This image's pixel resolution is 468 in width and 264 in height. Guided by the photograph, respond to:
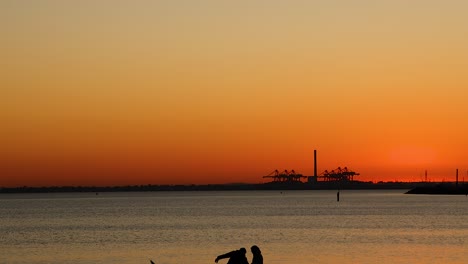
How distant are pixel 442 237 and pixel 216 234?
19.8 m

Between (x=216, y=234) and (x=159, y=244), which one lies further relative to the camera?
(x=216, y=234)

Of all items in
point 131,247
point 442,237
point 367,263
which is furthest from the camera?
point 442,237

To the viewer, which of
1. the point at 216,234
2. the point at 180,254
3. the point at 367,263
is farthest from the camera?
the point at 216,234

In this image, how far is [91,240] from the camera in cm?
8344

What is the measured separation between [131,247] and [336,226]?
33.8 metres

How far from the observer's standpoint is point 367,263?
5884 centimetres

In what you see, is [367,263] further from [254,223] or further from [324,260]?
[254,223]

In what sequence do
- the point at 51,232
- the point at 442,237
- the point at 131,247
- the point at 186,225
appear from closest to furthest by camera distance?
the point at 131,247 → the point at 442,237 → the point at 51,232 → the point at 186,225

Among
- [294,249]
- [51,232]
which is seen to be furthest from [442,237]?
[51,232]

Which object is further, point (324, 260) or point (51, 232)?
point (51, 232)

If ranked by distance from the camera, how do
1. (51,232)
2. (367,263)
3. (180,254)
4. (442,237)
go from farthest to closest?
(51,232) < (442,237) < (180,254) < (367,263)

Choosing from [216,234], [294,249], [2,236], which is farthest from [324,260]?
[2,236]

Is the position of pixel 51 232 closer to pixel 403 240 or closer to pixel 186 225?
pixel 186 225

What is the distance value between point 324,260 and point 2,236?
1602 inches
